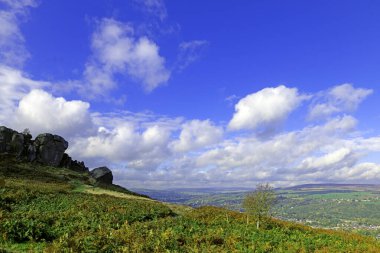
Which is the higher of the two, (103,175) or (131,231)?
(103,175)

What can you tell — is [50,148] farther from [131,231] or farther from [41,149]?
[131,231]

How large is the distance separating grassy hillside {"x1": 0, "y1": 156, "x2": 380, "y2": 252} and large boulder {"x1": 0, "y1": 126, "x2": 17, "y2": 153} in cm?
3045

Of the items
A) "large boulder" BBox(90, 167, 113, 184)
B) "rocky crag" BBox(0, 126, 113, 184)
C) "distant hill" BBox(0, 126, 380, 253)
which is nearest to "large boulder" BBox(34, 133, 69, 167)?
"rocky crag" BBox(0, 126, 113, 184)

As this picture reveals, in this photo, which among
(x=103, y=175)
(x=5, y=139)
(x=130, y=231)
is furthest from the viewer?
(x=103, y=175)

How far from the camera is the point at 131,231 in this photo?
2666cm

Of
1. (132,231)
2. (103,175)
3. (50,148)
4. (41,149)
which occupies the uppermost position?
(50,148)

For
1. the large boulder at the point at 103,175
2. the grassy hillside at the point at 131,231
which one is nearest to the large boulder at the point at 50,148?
the large boulder at the point at 103,175

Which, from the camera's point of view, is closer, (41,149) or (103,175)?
(41,149)

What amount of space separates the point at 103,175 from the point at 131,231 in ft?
165

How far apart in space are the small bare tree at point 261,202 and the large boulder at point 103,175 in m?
43.4

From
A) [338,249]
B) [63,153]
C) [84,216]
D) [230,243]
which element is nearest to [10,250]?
[84,216]

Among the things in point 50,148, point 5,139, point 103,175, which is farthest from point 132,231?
point 50,148

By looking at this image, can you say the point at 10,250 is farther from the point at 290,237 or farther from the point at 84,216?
the point at 290,237

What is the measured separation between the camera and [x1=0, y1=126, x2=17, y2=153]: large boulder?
69125mm
